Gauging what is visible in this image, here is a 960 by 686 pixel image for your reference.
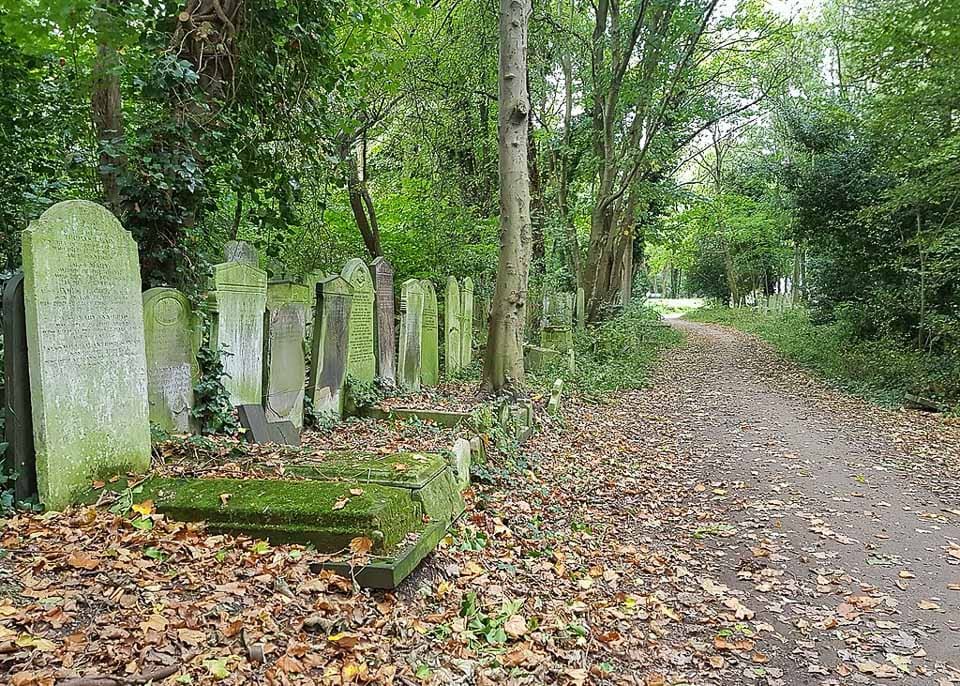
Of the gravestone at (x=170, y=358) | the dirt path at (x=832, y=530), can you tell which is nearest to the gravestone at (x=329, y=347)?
the gravestone at (x=170, y=358)

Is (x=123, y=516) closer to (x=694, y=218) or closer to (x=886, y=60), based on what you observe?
(x=886, y=60)

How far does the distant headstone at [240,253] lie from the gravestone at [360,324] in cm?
Result: 124

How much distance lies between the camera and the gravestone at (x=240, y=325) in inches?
247

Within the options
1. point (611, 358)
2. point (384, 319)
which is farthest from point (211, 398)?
point (611, 358)

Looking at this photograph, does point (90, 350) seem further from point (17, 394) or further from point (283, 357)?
point (283, 357)

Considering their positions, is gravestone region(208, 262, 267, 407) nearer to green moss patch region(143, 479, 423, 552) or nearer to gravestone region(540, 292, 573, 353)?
green moss patch region(143, 479, 423, 552)

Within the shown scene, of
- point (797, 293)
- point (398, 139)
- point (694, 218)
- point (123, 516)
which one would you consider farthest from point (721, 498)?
point (797, 293)

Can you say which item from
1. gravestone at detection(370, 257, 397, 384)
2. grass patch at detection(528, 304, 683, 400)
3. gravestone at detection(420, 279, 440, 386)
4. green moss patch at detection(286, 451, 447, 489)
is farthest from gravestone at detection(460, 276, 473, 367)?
green moss patch at detection(286, 451, 447, 489)

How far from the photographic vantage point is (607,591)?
448 cm

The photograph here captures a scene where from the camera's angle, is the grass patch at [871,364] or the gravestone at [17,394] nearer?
the gravestone at [17,394]

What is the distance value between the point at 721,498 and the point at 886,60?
9175 millimetres

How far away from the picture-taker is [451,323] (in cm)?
1150

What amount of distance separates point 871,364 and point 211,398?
13044 millimetres

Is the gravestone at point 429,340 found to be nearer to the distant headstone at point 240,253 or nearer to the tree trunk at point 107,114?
the distant headstone at point 240,253
